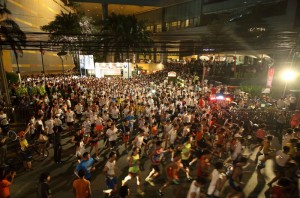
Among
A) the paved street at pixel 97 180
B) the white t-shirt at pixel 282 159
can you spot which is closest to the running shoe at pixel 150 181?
the paved street at pixel 97 180

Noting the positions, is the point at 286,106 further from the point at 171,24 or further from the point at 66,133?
the point at 171,24

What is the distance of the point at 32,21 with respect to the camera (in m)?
34.4

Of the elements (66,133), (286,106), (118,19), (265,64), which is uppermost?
(118,19)

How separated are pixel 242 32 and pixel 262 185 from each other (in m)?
24.6

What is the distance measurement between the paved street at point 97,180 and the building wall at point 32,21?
2305 cm

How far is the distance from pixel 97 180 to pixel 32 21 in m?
34.1

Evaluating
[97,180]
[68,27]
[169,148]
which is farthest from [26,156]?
[68,27]

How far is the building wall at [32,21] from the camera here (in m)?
28.7

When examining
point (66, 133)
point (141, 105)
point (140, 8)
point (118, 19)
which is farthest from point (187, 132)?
point (140, 8)

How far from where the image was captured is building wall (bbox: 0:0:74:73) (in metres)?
28.7

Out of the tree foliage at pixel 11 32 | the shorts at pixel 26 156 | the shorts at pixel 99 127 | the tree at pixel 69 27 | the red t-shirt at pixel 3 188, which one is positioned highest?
the tree at pixel 69 27

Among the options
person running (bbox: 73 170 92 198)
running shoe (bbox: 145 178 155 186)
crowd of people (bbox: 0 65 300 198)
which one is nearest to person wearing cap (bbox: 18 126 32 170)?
crowd of people (bbox: 0 65 300 198)

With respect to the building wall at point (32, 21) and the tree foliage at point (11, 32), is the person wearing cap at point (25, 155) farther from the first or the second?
the building wall at point (32, 21)

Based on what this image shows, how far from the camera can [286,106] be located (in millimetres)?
16422
